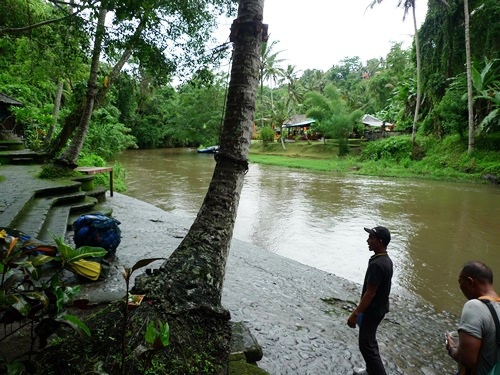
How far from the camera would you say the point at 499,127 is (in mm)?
18562

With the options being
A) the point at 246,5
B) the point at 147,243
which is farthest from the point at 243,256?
the point at 246,5

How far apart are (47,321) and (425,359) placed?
3588 mm

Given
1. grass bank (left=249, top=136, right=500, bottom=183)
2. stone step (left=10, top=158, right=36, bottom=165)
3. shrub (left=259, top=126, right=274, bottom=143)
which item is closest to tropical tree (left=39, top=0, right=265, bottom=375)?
stone step (left=10, top=158, right=36, bottom=165)

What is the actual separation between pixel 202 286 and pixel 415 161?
2243 cm

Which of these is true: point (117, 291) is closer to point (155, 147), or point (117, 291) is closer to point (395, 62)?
point (395, 62)

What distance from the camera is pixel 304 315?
4160 mm

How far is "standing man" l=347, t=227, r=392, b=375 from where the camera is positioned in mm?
2832

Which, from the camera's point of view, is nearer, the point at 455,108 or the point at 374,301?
the point at 374,301

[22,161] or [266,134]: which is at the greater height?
[266,134]

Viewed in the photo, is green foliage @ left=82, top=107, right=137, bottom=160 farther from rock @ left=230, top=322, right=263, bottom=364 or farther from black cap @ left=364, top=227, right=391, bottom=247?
black cap @ left=364, top=227, right=391, bottom=247

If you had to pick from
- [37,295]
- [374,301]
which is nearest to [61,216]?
[37,295]

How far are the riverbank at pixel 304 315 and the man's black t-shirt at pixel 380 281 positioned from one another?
73 cm

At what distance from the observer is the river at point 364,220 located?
6.47 meters

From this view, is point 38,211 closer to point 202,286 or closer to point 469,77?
point 202,286
